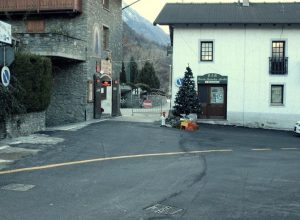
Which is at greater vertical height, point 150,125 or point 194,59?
point 194,59

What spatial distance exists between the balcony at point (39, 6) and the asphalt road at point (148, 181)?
9293mm

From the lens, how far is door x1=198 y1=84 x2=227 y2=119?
102ft

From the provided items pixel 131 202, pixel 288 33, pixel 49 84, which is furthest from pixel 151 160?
pixel 288 33

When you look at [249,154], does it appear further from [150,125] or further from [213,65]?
[213,65]

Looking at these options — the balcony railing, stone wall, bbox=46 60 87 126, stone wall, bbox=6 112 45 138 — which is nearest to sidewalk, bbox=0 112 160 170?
stone wall, bbox=6 112 45 138

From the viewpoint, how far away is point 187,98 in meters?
28.0

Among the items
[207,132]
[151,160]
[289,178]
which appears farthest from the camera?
[207,132]

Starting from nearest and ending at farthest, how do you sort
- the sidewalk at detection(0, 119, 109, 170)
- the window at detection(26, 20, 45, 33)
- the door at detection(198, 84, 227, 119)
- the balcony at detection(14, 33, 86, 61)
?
the sidewalk at detection(0, 119, 109, 170) < the balcony at detection(14, 33, 86, 61) < the window at detection(26, 20, 45, 33) < the door at detection(198, 84, 227, 119)

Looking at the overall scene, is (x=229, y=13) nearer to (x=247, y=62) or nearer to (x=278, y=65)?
(x=247, y=62)

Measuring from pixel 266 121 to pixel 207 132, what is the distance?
8149 millimetres

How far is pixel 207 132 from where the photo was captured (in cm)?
2406

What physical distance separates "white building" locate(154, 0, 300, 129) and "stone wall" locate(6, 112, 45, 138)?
39.6 ft

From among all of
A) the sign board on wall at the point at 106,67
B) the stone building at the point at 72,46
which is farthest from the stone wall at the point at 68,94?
the sign board on wall at the point at 106,67

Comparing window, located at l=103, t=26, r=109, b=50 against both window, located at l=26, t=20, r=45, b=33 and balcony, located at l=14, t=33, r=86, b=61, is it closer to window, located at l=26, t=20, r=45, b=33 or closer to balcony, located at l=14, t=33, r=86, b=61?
window, located at l=26, t=20, r=45, b=33
